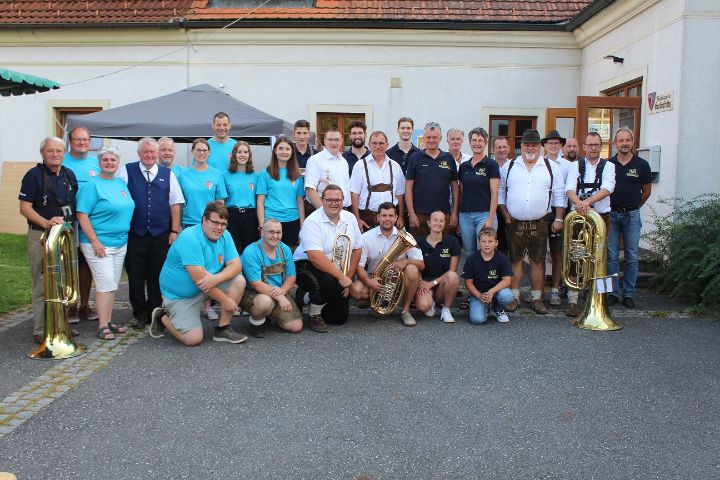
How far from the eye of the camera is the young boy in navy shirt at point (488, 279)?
698 centimetres

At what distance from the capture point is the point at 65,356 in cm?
574

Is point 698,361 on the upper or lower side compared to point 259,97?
lower

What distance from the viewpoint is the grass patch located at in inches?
318

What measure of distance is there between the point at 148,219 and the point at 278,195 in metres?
1.40

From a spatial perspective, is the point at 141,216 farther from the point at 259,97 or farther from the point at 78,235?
the point at 259,97

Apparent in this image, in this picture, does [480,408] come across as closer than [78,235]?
Yes

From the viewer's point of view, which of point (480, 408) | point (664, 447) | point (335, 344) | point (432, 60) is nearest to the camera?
point (664, 447)

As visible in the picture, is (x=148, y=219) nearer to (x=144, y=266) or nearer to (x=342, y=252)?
(x=144, y=266)

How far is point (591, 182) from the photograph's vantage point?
7590 millimetres

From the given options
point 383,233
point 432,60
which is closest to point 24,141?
point 432,60

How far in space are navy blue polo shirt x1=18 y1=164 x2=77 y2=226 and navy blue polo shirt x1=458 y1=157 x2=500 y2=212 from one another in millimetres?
3974

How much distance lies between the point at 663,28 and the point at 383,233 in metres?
5.86

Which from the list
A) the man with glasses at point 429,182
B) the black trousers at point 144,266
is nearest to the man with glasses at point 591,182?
the man with glasses at point 429,182

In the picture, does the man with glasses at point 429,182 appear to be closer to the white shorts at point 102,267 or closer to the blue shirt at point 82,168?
the white shorts at point 102,267
